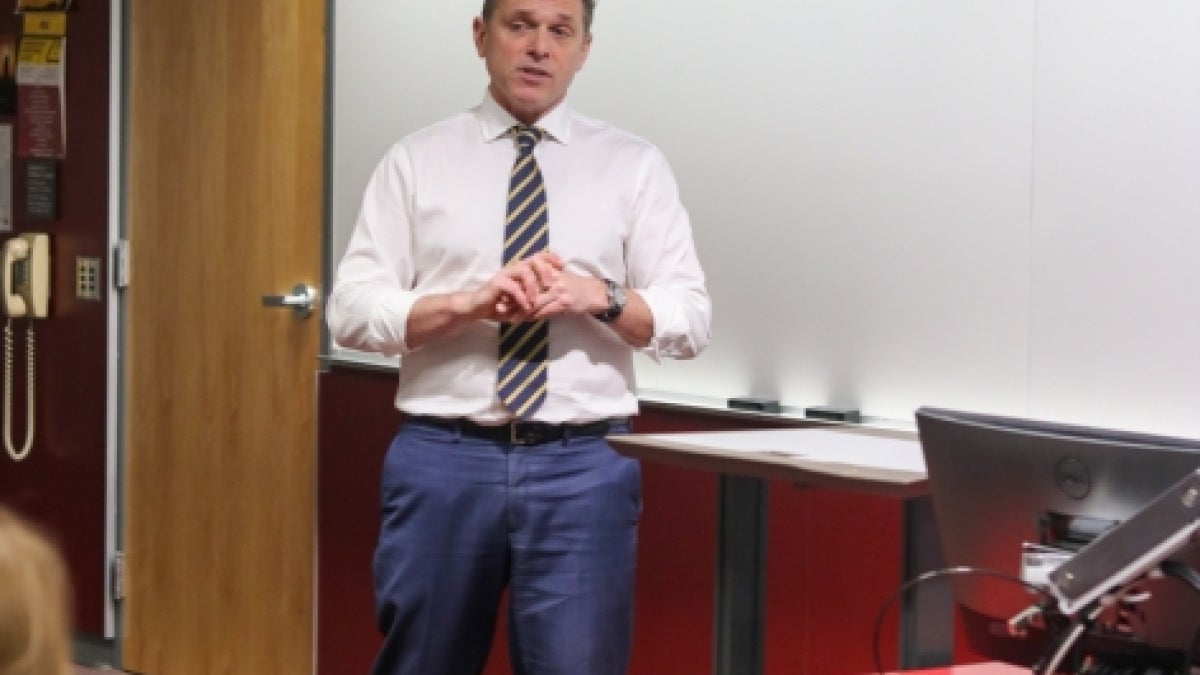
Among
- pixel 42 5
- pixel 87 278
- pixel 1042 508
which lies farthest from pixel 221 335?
pixel 1042 508

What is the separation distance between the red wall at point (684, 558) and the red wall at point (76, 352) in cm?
91

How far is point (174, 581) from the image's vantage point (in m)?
5.01

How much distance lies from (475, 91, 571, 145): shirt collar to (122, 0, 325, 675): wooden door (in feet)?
5.14

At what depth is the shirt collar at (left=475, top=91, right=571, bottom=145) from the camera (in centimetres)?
309

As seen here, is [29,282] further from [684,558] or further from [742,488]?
[742,488]

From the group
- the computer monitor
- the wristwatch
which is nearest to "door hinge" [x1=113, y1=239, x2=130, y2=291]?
the wristwatch

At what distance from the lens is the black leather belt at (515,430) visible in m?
2.95

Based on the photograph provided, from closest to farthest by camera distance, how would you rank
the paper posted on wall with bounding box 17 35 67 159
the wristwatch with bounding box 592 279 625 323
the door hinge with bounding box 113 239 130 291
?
the wristwatch with bounding box 592 279 625 323 < the door hinge with bounding box 113 239 130 291 < the paper posted on wall with bounding box 17 35 67 159

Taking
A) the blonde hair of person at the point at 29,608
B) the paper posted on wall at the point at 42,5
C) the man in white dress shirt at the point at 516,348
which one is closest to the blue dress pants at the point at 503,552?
the man in white dress shirt at the point at 516,348

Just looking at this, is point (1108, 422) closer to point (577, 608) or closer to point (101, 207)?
point (577, 608)

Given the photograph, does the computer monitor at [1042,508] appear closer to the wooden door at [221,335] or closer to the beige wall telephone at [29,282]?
the wooden door at [221,335]

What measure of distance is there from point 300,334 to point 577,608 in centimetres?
189

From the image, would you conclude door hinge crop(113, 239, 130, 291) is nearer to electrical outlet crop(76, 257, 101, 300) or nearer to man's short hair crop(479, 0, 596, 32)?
electrical outlet crop(76, 257, 101, 300)

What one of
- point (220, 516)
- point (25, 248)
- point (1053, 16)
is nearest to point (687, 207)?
point (1053, 16)
